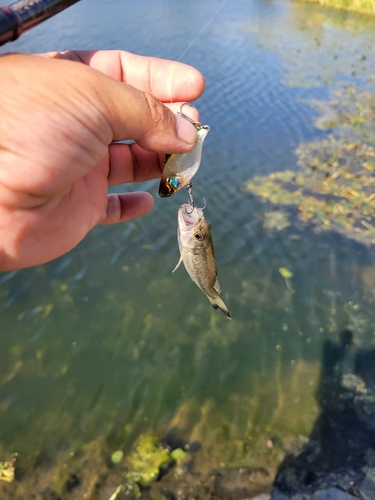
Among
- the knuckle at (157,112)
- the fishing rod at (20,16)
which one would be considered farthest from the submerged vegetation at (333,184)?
the fishing rod at (20,16)

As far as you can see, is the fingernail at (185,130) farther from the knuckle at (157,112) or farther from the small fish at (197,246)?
the small fish at (197,246)

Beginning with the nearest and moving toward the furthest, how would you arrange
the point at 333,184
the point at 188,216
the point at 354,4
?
the point at 188,216, the point at 333,184, the point at 354,4

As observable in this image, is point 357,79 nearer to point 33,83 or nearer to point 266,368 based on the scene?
point 266,368

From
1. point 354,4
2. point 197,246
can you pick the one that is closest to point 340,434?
point 197,246

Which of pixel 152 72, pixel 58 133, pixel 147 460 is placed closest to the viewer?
pixel 58 133

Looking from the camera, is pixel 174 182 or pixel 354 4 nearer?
pixel 174 182

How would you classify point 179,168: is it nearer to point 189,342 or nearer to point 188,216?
point 188,216
